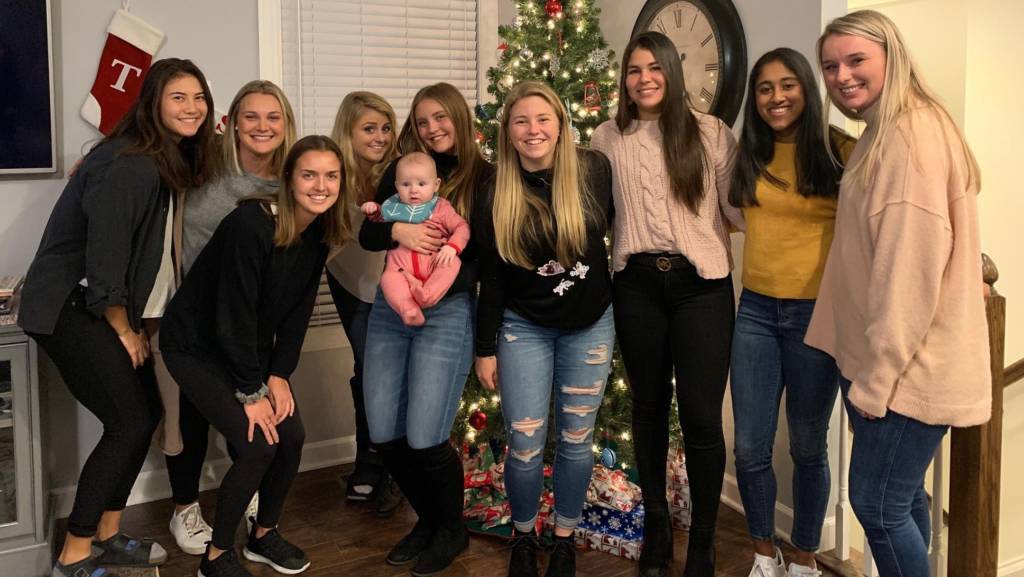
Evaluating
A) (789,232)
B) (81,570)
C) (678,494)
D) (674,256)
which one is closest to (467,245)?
(674,256)

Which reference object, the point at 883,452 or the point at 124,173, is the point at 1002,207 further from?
the point at 124,173

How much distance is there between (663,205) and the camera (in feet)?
7.40

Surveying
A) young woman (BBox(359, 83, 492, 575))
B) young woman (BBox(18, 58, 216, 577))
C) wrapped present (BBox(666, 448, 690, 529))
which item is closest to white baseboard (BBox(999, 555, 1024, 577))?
wrapped present (BBox(666, 448, 690, 529))

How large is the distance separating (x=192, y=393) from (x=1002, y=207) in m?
4.84

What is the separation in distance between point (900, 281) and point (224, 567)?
2145 millimetres

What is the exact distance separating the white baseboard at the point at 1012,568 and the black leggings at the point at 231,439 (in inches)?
141

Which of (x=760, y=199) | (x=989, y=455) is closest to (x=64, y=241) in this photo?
(x=760, y=199)

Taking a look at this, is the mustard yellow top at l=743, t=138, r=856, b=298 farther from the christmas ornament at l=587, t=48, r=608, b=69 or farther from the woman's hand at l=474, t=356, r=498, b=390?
the christmas ornament at l=587, t=48, r=608, b=69

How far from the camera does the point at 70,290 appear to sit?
2.37 meters

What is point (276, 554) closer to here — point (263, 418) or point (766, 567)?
point (263, 418)

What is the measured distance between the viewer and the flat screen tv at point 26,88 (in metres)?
2.91

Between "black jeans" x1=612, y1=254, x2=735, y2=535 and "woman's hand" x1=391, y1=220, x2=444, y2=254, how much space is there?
1.84 feet

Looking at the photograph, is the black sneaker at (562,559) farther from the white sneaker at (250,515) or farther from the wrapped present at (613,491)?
the white sneaker at (250,515)

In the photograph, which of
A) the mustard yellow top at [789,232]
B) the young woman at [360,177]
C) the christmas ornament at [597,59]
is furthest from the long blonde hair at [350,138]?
the mustard yellow top at [789,232]
